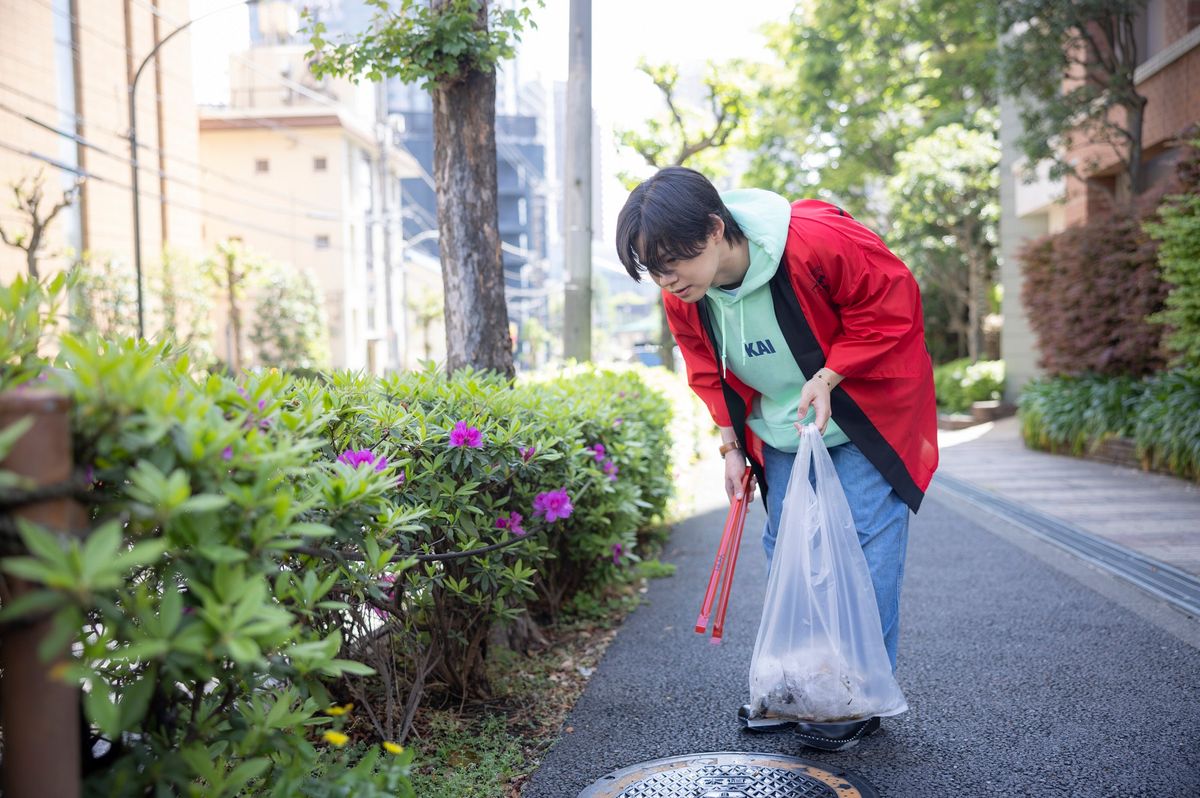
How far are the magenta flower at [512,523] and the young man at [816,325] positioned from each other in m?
0.82

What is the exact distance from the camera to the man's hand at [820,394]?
264 centimetres

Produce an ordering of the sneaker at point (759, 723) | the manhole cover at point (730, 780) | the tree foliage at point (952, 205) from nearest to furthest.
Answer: the manhole cover at point (730, 780), the sneaker at point (759, 723), the tree foliage at point (952, 205)

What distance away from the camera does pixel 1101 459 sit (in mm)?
9914

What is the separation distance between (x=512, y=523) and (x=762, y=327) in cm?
100

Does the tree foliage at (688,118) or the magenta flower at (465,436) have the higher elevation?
the tree foliage at (688,118)

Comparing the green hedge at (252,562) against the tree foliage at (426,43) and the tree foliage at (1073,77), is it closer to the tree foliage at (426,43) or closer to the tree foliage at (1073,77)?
the tree foliage at (426,43)

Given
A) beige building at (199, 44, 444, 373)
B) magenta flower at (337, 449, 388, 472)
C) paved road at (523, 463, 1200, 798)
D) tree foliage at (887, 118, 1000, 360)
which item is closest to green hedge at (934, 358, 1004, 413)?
tree foliage at (887, 118, 1000, 360)

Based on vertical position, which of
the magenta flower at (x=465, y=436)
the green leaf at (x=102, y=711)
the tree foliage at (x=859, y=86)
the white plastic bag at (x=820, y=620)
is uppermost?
the tree foliage at (x=859, y=86)

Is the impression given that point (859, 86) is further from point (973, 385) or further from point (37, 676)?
point (37, 676)

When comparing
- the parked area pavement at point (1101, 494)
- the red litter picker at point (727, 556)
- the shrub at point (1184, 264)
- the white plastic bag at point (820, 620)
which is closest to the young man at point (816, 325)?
the white plastic bag at point (820, 620)

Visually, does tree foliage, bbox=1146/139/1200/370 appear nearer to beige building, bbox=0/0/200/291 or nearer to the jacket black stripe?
the jacket black stripe

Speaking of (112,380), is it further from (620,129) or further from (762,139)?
(762,139)

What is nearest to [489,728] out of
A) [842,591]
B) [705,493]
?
[842,591]

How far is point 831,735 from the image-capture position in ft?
9.17
